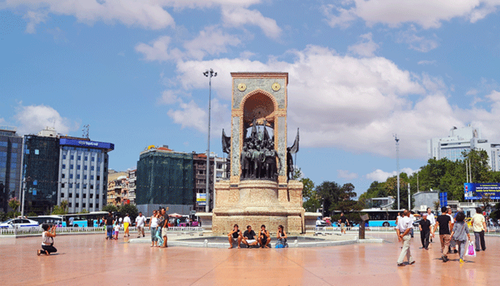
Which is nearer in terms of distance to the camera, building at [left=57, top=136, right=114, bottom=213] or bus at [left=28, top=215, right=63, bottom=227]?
bus at [left=28, top=215, right=63, bottom=227]

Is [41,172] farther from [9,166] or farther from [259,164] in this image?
[259,164]

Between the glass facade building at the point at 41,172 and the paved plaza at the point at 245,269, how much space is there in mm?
87561

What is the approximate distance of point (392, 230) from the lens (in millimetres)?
39688

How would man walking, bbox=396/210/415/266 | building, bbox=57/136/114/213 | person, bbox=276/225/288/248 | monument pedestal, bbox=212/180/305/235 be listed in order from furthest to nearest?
building, bbox=57/136/114/213 < monument pedestal, bbox=212/180/305/235 < person, bbox=276/225/288/248 < man walking, bbox=396/210/415/266

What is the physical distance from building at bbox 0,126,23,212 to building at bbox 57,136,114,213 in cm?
913

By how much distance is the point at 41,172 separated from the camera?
97.2 m

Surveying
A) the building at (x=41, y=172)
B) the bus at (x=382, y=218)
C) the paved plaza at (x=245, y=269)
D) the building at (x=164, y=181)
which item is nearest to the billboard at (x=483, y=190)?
the bus at (x=382, y=218)

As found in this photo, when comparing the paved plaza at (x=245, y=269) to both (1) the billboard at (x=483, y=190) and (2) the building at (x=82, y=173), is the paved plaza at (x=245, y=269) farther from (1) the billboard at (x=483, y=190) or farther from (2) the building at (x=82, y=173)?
(2) the building at (x=82, y=173)

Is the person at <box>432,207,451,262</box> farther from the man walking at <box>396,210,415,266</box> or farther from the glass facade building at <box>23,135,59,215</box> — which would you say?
the glass facade building at <box>23,135,59,215</box>

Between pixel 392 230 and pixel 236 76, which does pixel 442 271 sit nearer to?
pixel 236 76

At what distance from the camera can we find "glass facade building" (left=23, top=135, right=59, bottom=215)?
9456cm

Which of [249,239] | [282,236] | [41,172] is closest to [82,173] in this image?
[41,172]

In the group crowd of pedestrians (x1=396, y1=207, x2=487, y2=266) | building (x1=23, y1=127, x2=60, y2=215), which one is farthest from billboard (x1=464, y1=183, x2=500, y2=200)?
building (x1=23, y1=127, x2=60, y2=215)

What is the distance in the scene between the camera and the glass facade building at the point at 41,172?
310ft
